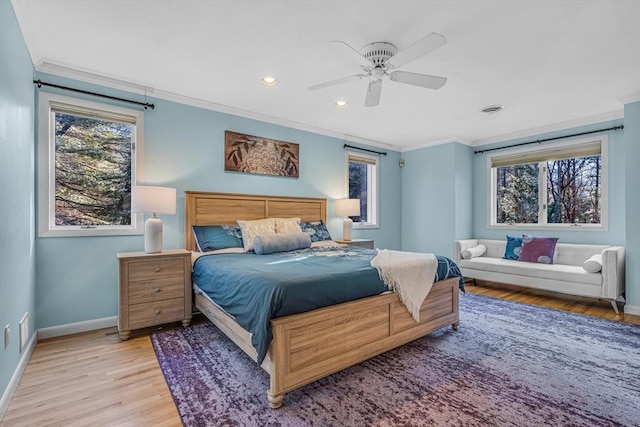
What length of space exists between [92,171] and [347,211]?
3199 millimetres

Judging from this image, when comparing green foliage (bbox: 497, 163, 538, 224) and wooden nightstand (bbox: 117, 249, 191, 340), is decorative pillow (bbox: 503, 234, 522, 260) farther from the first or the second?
wooden nightstand (bbox: 117, 249, 191, 340)

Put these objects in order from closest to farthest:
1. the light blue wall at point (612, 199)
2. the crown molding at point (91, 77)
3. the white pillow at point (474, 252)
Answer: the crown molding at point (91, 77) < the light blue wall at point (612, 199) < the white pillow at point (474, 252)

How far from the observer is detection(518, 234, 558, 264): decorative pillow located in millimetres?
4297

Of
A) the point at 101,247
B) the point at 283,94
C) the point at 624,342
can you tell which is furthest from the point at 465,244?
the point at 101,247

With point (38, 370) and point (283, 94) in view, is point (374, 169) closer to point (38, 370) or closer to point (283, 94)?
point (283, 94)

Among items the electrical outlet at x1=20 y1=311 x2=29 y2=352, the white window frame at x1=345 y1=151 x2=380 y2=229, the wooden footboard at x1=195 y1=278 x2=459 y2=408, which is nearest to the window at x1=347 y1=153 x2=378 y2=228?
the white window frame at x1=345 y1=151 x2=380 y2=229

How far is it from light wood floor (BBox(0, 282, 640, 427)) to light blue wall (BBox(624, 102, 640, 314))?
4681mm

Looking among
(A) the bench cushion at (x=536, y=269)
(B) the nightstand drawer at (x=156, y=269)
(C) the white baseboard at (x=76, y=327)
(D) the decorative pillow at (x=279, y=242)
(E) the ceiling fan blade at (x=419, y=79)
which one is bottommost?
(C) the white baseboard at (x=76, y=327)

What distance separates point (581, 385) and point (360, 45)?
9.39 ft

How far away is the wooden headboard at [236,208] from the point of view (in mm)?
3553

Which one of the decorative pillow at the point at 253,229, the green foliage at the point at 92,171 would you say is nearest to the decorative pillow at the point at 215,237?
the decorative pillow at the point at 253,229

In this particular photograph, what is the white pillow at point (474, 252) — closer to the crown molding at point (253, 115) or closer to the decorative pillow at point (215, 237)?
the crown molding at point (253, 115)

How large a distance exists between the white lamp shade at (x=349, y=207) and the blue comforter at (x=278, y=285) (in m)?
1.97

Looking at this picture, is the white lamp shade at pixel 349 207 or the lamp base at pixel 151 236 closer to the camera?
the lamp base at pixel 151 236
